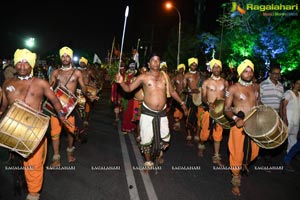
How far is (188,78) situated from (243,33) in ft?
62.3

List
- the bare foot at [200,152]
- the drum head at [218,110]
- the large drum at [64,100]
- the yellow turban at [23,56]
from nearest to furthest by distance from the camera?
the yellow turban at [23,56] → the large drum at [64,100] → the drum head at [218,110] → the bare foot at [200,152]

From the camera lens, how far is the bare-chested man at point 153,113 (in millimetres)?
5664

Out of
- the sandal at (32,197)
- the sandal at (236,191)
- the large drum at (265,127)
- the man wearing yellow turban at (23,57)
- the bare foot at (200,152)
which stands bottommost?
the sandal at (236,191)

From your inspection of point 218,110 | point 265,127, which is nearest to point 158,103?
point 218,110

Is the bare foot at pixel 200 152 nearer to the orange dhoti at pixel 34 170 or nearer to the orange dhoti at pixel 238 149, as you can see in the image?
the orange dhoti at pixel 238 149

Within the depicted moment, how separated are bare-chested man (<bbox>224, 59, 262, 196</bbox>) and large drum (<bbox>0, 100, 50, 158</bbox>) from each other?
10.2ft

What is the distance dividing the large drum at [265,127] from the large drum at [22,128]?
3.27 metres

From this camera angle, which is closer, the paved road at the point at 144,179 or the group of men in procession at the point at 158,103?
the group of men in procession at the point at 158,103

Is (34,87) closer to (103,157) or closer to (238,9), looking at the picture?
(103,157)

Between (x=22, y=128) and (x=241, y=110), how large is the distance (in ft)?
11.8

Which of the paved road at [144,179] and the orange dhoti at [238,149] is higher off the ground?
the orange dhoti at [238,149]

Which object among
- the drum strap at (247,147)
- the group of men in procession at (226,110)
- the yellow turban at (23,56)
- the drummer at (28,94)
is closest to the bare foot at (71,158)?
the group of men in procession at (226,110)

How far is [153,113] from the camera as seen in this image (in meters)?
5.68

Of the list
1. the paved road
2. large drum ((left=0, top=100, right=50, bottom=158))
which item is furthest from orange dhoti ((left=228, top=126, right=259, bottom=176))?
large drum ((left=0, top=100, right=50, bottom=158))
